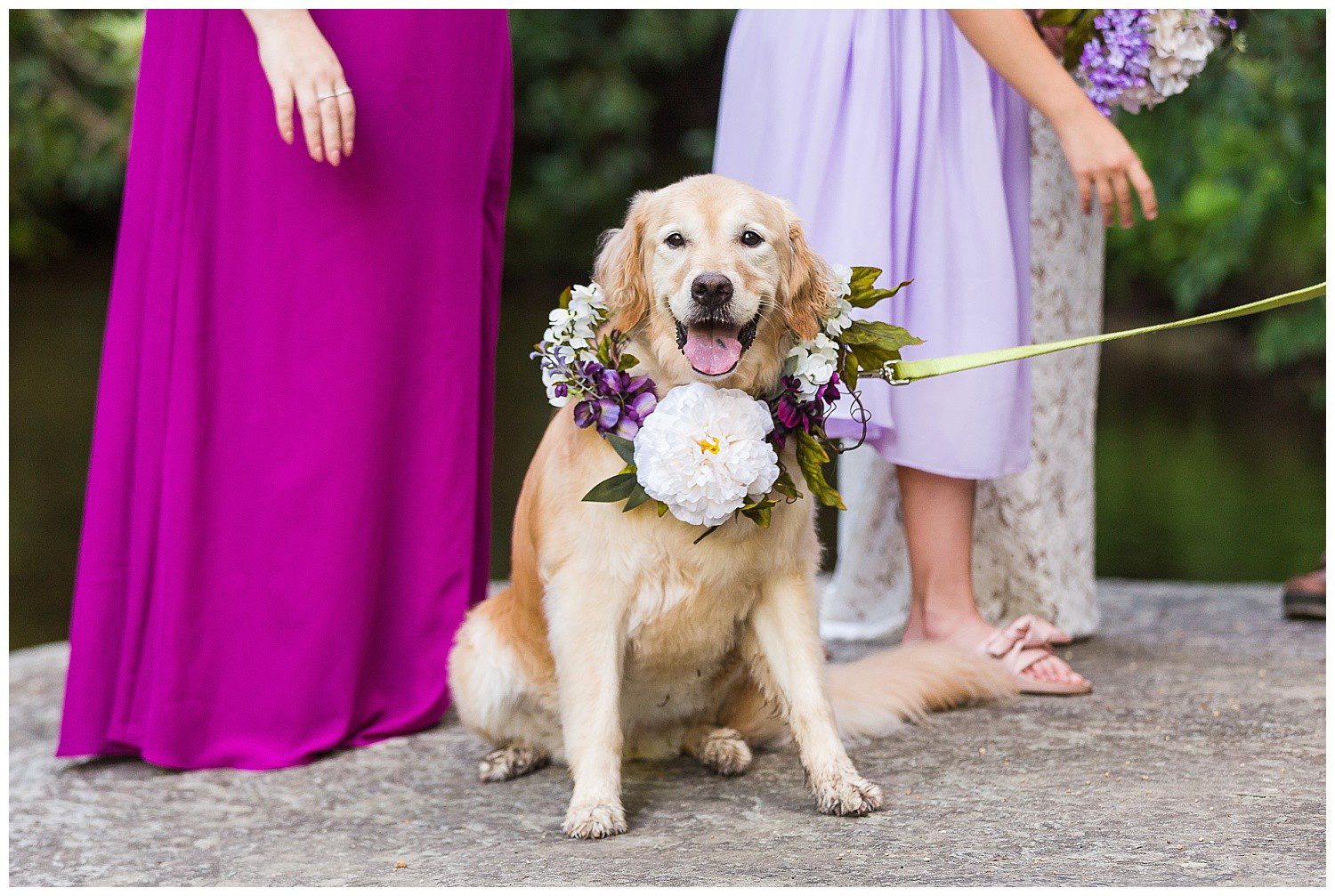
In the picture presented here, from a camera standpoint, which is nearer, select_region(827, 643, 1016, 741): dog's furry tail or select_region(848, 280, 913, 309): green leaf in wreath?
select_region(848, 280, 913, 309): green leaf in wreath

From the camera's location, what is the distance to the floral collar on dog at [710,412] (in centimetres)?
228

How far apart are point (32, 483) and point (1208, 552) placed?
252 inches

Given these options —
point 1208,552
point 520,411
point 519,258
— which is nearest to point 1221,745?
point 1208,552

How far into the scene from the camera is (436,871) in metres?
2.20

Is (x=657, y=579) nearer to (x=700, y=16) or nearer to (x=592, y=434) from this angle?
(x=592, y=434)

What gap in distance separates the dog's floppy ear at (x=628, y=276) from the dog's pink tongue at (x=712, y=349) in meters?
0.14

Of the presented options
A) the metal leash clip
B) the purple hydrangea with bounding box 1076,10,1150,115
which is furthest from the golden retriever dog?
the purple hydrangea with bounding box 1076,10,1150,115

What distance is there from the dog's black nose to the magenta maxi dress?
0.99m

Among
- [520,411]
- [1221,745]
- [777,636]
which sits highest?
[520,411]

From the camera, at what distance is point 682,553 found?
7.87ft

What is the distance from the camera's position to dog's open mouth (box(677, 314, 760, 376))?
2328mm

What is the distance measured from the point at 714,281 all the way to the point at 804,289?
0.88 feet

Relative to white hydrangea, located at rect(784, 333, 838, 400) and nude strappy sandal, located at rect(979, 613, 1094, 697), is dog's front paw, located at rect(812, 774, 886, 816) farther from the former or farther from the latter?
nude strappy sandal, located at rect(979, 613, 1094, 697)

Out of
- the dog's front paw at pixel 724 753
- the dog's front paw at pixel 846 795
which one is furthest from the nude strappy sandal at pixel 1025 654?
the dog's front paw at pixel 846 795
